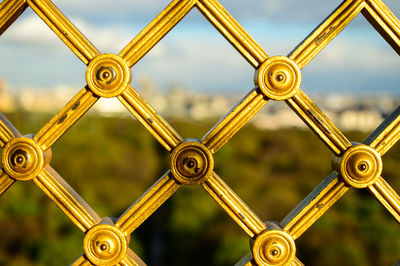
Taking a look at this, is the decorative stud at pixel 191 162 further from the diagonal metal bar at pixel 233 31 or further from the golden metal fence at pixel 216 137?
the diagonal metal bar at pixel 233 31

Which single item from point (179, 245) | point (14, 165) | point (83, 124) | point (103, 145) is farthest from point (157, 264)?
point (14, 165)

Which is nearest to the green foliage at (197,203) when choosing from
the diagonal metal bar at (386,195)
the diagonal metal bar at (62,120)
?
the diagonal metal bar at (386,195)

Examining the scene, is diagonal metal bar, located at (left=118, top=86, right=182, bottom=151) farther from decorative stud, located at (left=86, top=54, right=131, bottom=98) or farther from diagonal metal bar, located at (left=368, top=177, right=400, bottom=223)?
diagonal metal bar, located at (left=368, top=177, right=400, bottom=223)

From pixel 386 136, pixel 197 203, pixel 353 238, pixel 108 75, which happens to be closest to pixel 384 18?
pixel 386 136

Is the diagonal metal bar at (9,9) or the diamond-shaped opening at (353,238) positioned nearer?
the diagonal metal bar at (9,9)

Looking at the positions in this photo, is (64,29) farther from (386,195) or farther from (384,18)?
(386,195)

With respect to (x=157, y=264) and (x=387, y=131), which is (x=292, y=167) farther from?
(x=387, y=131)
